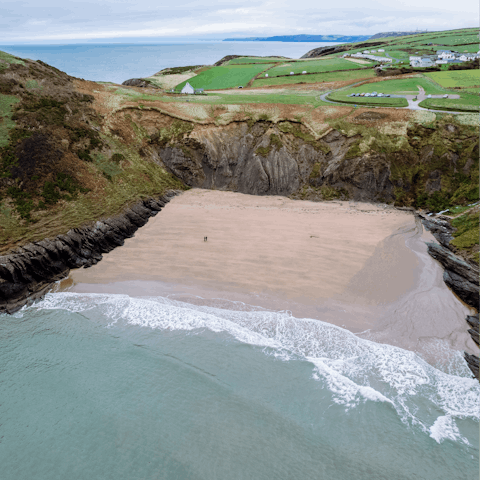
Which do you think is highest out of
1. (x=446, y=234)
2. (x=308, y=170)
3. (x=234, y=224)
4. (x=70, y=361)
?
(x=308, y=170)

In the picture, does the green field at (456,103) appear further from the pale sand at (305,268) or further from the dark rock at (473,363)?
the dark rock at (473,363)

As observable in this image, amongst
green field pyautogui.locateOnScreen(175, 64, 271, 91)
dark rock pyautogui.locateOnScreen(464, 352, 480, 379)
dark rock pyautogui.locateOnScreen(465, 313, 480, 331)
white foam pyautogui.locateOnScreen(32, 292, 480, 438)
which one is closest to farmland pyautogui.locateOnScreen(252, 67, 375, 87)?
green field pyautogui.locateOnScreen(175, 64, 271, 91)

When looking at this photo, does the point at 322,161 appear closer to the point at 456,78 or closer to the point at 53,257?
the point at 53,257

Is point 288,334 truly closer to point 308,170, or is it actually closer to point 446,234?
point 446,234

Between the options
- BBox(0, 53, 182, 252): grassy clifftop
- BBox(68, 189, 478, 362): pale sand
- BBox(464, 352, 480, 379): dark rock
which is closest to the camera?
BBox(464, 352, 480, 379): dark rock

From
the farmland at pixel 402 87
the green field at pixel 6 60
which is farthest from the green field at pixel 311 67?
the green field at pixel 6 60

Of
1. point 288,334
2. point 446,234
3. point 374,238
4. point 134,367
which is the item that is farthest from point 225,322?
point 446,234

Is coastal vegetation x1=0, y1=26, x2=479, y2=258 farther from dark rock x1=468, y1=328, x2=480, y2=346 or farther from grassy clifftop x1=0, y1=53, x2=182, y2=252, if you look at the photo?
dark rock x1=468, y1=328, x2=480, y2=346
